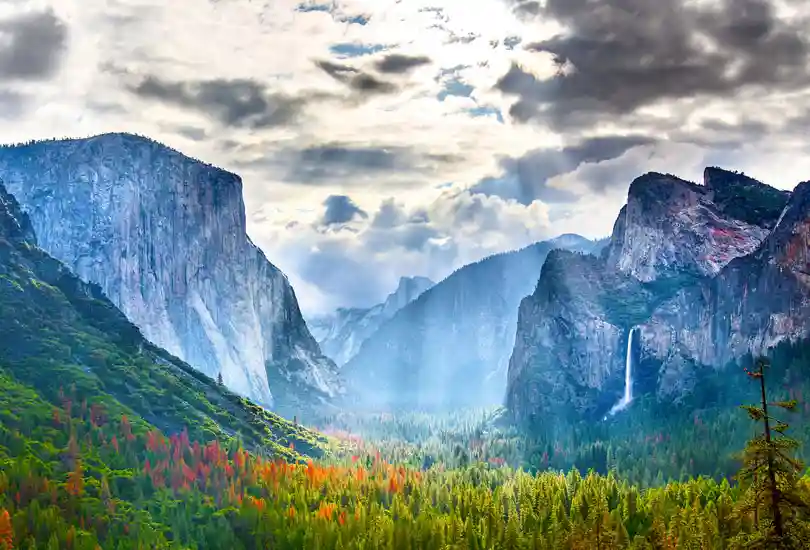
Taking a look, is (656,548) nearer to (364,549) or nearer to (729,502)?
(729,502)

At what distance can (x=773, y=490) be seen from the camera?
51.0 meters

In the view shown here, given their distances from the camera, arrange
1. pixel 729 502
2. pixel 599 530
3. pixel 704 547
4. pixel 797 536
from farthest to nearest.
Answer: pixel 729 502, pixel 704 547, pixel 599 530, pixel 797 536

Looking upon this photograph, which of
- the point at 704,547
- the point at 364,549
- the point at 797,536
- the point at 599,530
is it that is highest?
the point at 797,536

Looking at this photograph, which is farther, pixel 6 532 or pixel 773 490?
pixel 6 532

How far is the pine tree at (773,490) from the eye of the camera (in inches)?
1973

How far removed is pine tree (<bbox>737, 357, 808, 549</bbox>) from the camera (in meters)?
50.1

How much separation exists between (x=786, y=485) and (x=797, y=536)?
118 inches

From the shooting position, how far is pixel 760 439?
5103 cm

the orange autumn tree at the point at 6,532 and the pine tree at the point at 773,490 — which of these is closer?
the pine tree at the point at 773,490

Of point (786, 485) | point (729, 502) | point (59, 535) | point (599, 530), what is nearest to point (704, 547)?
point (729, 502)

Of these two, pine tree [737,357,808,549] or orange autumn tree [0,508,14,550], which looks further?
orange autumn tree [0,508,14,550]

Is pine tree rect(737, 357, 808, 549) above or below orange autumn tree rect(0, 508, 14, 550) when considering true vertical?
above

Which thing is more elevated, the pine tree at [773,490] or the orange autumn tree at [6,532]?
the pine tree at [773,490]

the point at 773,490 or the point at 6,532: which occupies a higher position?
the point at 773,490
